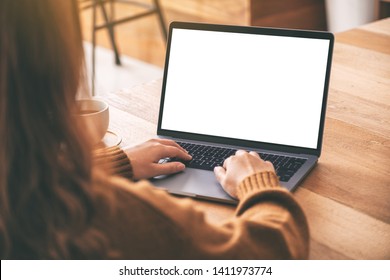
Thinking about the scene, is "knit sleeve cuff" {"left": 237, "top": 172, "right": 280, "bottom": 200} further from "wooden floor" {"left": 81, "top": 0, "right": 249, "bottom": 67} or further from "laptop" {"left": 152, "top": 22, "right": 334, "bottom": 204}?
"wooden floor" {"left": 81, "top": 0, "right": 249, "bottom": 67}

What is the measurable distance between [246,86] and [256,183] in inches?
12.2

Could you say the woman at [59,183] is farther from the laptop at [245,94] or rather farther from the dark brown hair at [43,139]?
the laptop at [245,94]

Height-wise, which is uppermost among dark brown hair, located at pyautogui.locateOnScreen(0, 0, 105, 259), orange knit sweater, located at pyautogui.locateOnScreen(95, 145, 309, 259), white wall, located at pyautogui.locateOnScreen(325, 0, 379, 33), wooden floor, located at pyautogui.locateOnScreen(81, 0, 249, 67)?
dark brown hair, located at pyautogui.locateOnScreen(0, 0, 105, 259)

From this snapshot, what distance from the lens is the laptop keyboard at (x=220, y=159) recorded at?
3.60ft

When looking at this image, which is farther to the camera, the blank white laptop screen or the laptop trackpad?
the blank white laptop screen

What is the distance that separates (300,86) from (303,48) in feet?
0.25

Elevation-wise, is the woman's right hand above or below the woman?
below

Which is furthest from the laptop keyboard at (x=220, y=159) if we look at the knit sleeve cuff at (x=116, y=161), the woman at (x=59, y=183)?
the woman at (x=59, y=183)

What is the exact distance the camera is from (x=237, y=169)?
3.36 ft

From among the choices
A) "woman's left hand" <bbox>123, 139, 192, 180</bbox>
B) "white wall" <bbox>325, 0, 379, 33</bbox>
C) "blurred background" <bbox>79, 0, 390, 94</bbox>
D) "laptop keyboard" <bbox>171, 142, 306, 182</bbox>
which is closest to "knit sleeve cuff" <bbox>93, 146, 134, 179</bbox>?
"woman's left hand" <bbox>123, 139, 192, 180</bbox>

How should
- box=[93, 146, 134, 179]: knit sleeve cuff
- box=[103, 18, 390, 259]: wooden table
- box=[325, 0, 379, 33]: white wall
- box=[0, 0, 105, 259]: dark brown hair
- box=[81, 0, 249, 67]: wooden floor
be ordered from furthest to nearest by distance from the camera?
box=[81, 0, 249, 67]: wooden floor < box=[325, 0, 379, 33]: white wall < box=[93, 146, 134, 179]: knit sleeve cuff < box=[103, 18, 390, 259]: wooden table < box=[0, 0, 105, 259]: dark brown hair

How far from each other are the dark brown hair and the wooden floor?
296 cm

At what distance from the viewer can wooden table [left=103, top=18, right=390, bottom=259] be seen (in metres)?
0.94

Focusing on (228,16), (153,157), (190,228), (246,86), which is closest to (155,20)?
(228,16)
